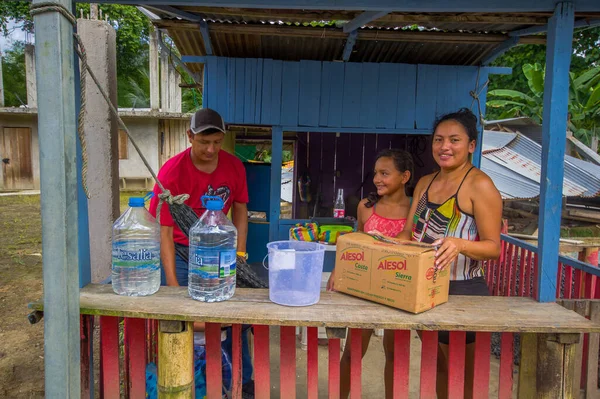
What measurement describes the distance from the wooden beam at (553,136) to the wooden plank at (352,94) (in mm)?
2361

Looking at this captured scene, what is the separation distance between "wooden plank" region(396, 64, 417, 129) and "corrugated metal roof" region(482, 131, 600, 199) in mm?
4004

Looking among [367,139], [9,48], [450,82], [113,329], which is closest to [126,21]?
[9,48]

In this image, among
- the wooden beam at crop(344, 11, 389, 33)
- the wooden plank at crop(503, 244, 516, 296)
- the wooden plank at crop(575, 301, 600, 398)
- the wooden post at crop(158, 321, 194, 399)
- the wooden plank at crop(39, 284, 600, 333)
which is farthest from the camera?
the wooden plank at crop(503, 244, 516, 296)

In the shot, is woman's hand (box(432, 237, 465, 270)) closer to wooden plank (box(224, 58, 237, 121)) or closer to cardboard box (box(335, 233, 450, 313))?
cardboard box (box(335, 233, 450, 313))

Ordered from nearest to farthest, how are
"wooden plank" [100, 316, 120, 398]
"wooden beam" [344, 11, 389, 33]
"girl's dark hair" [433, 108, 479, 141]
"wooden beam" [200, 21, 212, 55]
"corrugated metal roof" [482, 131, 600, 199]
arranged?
"wooden plank" [100, 316, 120, 398], "girl's dark hair" [433, 108, 479, 141], "wooden beam" [344, 11, 389, 33], "wooden beam" [200, 21, 212, 55], "corrugated metal roof" [482, 131, 600, 199]

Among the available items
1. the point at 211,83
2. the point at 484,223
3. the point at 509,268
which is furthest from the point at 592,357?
the point at 211,83

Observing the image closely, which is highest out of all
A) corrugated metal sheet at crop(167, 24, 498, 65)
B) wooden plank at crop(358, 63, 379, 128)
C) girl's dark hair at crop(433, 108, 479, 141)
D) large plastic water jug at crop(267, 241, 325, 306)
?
corrugated metal sheet at crop(167, 24, 498, 65)

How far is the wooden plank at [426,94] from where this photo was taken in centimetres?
438

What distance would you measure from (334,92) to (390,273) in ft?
9.40

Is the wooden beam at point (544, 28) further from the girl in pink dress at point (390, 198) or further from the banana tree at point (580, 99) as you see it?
the banana tree at point (580, 99)

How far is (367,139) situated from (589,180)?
5.28 metres

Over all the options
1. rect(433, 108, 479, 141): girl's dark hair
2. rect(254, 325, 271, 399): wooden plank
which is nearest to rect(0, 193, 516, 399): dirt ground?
rect(254, 325, 271, 399): wooden plank

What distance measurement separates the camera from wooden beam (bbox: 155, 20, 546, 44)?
133 inches

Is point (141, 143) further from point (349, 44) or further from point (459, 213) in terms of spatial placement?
point (459, 213)
